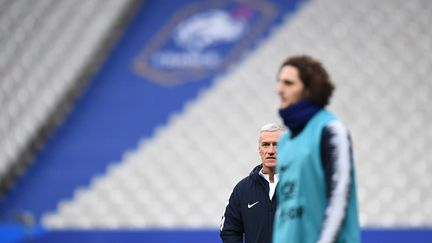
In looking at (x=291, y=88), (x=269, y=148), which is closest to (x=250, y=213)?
(x=269, y=148)

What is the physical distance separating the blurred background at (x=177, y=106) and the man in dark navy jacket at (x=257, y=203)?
4897mm

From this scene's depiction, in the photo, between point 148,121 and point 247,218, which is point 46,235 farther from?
point 247,218

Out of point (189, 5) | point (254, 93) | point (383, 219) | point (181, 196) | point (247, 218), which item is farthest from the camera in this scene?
point (189, 5)

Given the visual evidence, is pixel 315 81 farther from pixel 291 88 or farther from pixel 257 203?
pixel 257 203

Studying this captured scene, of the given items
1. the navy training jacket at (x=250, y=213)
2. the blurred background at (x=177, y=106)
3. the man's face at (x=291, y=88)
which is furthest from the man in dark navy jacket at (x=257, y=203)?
the blurred background at (x=177, y=106)

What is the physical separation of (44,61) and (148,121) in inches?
73.5

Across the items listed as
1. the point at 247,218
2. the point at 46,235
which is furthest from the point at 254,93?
the point at 247,218

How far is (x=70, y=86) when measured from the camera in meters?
10.7

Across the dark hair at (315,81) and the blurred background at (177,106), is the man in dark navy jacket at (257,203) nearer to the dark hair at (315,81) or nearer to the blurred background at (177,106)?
the dark hair at (315,81)

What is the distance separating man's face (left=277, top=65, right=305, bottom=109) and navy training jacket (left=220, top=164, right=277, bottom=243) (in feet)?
4.08

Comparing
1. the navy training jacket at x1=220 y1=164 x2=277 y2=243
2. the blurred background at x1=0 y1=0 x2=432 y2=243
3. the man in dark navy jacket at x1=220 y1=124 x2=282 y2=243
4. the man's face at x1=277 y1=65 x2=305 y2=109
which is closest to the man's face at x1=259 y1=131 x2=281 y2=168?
the man in dark navy jacket at x1=220 y1=124 x2=282 y2=243

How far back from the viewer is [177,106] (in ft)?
34.3

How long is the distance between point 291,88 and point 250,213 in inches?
52.5

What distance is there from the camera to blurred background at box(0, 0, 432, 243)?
9.29m
